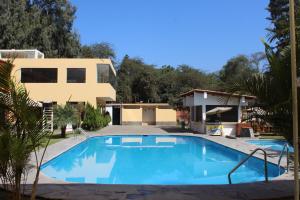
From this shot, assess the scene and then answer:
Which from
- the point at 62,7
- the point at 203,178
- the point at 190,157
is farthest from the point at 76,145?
the point at 62,7

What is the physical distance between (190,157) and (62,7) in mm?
31709

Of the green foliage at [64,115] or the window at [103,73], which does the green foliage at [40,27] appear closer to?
the window at [103,73]

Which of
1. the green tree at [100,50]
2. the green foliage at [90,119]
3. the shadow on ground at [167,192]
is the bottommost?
the shadow on ground at [167,192]

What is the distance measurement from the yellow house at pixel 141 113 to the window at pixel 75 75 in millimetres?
12198

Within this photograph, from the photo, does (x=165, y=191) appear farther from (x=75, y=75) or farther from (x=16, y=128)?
(x=75, y=75)

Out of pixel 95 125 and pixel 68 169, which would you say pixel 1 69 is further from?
pixel 95 125

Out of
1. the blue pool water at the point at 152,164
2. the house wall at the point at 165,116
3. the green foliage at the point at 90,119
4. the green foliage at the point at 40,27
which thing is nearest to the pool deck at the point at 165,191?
the blue pool water at the point at 152,164

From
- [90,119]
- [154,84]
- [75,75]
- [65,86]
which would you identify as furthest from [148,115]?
[90,119]

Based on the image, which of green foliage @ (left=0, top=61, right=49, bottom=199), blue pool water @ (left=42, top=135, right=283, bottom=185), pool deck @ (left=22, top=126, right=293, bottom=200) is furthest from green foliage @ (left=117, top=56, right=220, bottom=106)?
green foliage @ (left=0, top=61, right=49, bottom=199)

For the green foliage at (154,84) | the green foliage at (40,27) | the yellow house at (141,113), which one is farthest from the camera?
the green foliage at (154,84)

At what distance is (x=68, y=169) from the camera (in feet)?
47.9

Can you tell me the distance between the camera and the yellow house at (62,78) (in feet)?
110

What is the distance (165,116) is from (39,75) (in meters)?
16.8

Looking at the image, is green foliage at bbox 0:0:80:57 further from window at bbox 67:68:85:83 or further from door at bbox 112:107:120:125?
window at bbox 67:68:85:83
